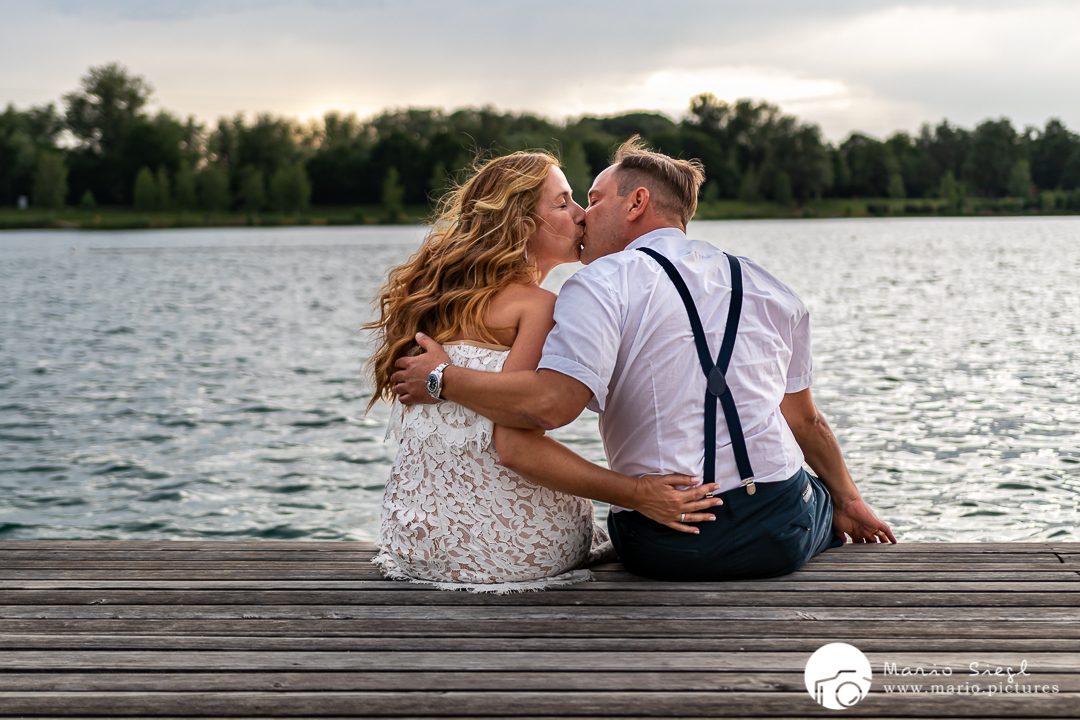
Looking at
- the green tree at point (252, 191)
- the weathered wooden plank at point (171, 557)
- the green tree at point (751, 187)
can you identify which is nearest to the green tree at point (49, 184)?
the green tree at point (252, 191)

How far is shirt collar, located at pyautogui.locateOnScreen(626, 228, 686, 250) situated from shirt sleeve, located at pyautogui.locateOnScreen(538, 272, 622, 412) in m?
0.24

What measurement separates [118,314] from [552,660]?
2277 centimetres

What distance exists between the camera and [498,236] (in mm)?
2857

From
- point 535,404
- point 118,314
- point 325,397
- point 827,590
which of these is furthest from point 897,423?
point 118,314

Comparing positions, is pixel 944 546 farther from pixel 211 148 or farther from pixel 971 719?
pixel 211 148

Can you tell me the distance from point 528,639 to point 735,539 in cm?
77

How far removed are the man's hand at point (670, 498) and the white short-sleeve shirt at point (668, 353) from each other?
A: 0.13 feet

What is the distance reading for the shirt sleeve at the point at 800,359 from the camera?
297 centimetres

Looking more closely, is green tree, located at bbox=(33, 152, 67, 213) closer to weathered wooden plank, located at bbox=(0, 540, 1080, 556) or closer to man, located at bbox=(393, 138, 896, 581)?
weathered wooden plank, located at bbox=(0, 540, 1080, 556)

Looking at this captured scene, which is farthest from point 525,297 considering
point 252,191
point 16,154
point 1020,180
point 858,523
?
point 16,154

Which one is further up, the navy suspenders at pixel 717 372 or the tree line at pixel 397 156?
the tree line at pixel 397 156

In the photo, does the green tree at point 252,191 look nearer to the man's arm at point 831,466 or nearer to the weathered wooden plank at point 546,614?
the weathered wooden plank at point 546,614

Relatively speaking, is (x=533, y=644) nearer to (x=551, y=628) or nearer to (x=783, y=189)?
(x=551, y=628)

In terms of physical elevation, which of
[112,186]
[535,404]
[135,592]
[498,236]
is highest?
[112,186]
